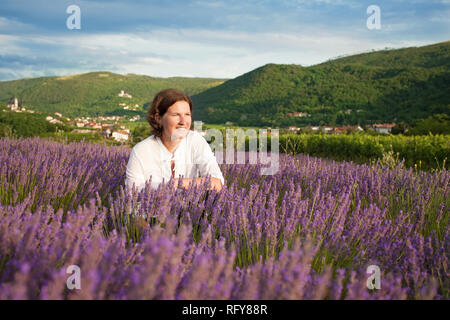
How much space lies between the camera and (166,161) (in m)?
2.55

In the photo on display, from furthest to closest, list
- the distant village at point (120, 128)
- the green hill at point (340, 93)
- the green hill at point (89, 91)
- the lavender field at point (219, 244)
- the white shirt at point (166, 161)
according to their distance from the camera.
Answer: the green hill at point (89, 91)
the green hill at point (340, 93)
the distant village at point (120, 128)
the white shirt at point (166, 161)
the lavender field at point (219, 244)

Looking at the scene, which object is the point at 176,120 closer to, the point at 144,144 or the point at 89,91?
the point at 144,144

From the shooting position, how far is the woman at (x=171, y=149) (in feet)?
7.93

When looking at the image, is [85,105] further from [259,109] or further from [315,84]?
[315,84]

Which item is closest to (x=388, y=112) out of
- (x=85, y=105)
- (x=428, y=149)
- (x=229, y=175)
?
(x=428, y=149)

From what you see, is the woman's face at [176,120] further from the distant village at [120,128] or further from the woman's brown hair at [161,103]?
the distant village at [120,128]

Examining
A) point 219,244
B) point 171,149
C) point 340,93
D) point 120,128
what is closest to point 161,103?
point 171,149

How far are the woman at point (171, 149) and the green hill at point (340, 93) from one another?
4797cm

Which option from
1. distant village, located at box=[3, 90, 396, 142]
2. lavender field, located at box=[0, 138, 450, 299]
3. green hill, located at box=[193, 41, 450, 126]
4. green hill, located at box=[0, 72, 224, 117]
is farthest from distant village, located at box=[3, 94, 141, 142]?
green hill, located at box=[193, 41, 450, 126]

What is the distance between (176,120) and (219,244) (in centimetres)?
146

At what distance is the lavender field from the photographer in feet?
2.58

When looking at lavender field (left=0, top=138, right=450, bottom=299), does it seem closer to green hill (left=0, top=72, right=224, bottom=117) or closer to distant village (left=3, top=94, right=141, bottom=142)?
distant village (left=3, top=94, right=141, bottom=142)

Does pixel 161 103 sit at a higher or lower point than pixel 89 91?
lower

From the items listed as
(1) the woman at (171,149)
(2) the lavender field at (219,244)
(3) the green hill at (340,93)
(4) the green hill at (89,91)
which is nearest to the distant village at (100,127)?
(1) the woman at (171,149)
